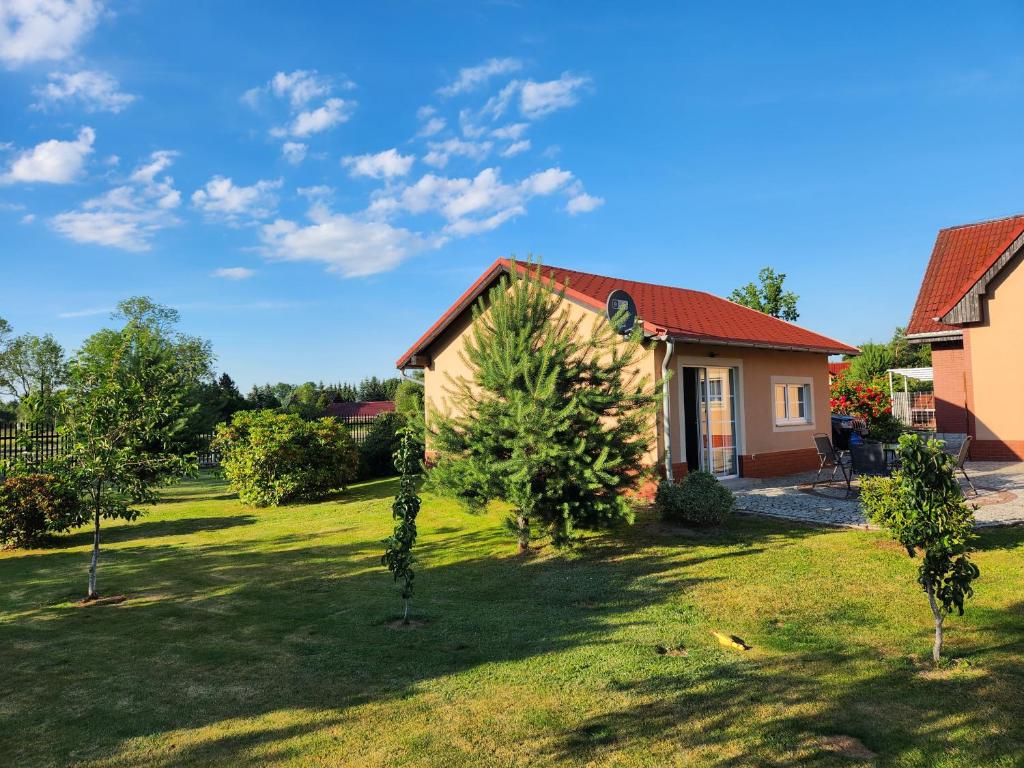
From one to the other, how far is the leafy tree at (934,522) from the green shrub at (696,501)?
414cm

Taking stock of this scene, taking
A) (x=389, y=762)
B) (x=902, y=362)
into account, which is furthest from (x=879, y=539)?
(x=902, y=362)

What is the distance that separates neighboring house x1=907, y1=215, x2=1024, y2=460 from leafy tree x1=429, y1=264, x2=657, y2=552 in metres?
11.4

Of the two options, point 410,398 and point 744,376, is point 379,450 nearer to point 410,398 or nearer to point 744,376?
point 410,398

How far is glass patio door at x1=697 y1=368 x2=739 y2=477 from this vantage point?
1272cm

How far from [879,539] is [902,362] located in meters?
40.3

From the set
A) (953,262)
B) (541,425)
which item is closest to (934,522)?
Result: (541,425)

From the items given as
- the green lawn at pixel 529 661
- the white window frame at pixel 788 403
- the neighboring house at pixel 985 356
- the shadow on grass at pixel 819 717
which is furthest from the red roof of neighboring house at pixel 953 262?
the shadow on grass at pixel 819 717

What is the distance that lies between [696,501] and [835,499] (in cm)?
364

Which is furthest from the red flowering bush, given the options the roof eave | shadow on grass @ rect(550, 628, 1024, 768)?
shadow on grass @ rect(550, 628, 1024, 768)

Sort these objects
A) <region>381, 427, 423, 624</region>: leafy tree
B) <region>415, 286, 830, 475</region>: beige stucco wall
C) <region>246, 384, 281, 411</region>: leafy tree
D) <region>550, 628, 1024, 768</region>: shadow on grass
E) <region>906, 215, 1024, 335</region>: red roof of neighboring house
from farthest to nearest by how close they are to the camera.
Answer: <region>246, 384, 281, 411</region>: leafy tree
<region>906, 215, 1024, 335</region>: red roof of neighboring house
<region>415, 286, 830, 475</region>: beige stucco wall
<region>381, 427, 423, 624</region>: leafy tree
<region>550, 628, 1024, 768</region>: shadow on grass

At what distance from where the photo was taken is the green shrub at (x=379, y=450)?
708 inches

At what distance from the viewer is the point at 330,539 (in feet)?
32.7

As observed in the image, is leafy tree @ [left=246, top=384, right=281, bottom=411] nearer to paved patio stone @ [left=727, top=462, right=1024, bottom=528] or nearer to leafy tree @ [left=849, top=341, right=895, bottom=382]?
paved patio stone @ [left=727, top=462, right=1024, bottom=528]

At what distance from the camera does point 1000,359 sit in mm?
14492
